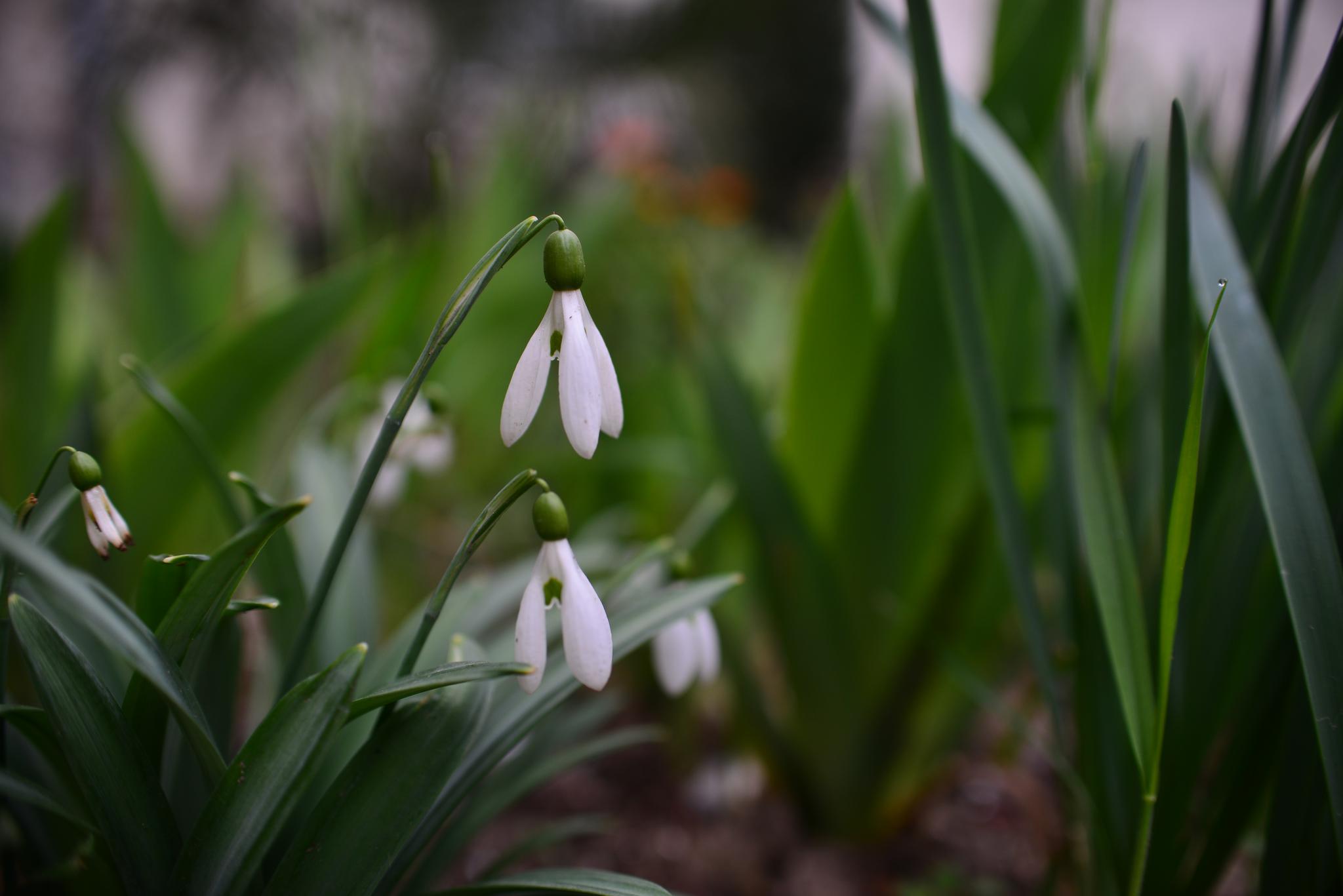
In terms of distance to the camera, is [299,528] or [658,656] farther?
[299,528]

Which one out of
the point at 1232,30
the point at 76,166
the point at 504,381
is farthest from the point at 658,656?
Answer: the point at 76,166

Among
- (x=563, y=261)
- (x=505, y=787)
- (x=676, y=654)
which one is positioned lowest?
(x=505, y=787)

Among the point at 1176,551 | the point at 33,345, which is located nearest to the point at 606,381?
the point at 1176,551

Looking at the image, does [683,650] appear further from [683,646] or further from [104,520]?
[104,520]

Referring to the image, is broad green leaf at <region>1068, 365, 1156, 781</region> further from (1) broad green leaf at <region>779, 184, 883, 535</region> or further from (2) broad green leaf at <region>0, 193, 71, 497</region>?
(2) broad green leaf at <region>0, 193, 71, 497</region>

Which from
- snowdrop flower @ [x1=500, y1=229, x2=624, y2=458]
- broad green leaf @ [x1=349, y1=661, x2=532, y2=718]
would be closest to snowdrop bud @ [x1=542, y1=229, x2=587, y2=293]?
snowdrop flower @ [x1=500, y1=229, x2=624, y2=458]

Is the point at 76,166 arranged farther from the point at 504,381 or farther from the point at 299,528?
the point at 299,528
